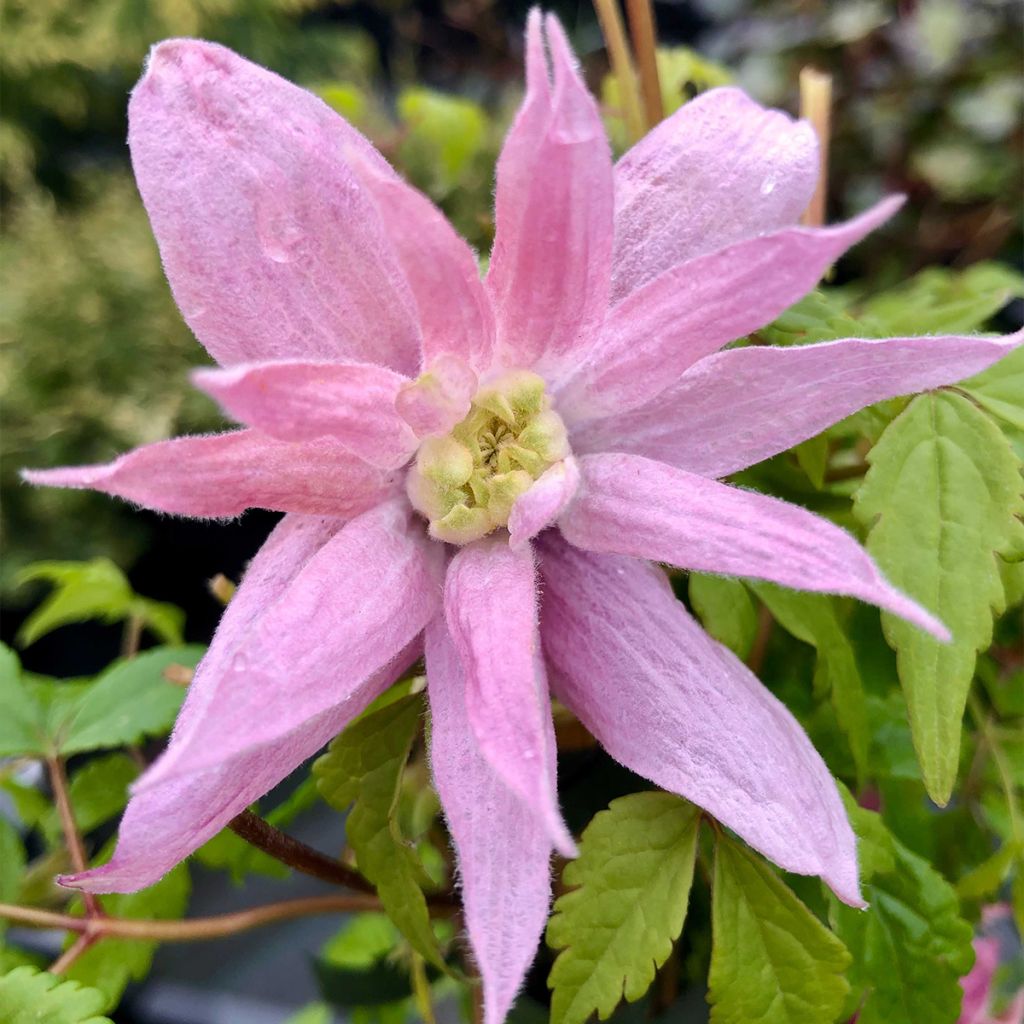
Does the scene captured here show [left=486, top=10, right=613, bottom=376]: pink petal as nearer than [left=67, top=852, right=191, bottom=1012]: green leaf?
Yes

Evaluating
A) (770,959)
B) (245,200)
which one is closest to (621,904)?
(770,959)

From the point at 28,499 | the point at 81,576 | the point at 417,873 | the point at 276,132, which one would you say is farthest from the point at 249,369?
the point at 28,499

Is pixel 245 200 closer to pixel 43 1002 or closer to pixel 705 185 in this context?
pixel 705 185

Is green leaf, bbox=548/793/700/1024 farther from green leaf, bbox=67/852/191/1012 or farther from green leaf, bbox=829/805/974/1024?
green leaf, bbox=67/852/191/1012

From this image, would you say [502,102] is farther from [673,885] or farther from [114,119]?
[673,885]

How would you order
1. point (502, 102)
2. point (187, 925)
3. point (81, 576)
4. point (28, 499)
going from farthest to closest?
1. point (502, 102)
2. point (28, 499)
3. point (81, 576)
4. point (187, 925)

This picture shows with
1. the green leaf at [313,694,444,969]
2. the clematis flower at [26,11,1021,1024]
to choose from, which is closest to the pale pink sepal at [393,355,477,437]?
the clematis flower at [26,11,1021,1024]

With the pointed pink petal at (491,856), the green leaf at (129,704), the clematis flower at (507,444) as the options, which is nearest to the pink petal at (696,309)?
the clematis flower at (507,444)

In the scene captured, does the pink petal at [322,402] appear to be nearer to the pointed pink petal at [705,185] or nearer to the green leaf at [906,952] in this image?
the pointed pink petal at [705,185]
